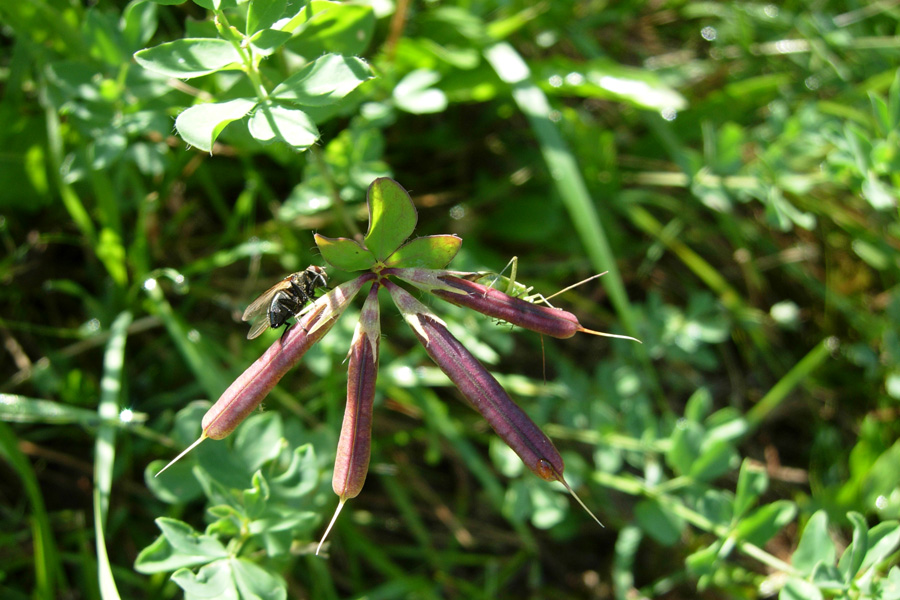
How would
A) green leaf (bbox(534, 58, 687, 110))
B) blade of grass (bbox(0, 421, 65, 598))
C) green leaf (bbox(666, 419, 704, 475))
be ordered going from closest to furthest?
blade of grass (bbox(0, 421, 65, 598)) → green leaf (bbox(666, 419, 704, 475)) → green leaf (bbox(534, 58, 687, 110))

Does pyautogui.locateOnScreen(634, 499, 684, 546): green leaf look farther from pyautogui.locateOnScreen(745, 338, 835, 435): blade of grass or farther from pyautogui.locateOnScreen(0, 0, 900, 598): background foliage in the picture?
pyautogui.locateOnScreen(745, 338, 835, 435): blade of grass

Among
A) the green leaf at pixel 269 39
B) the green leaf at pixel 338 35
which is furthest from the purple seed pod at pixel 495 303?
the green leaf at pixel 338 35

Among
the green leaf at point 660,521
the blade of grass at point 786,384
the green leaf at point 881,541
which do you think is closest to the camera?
the green leaf at point 881,541

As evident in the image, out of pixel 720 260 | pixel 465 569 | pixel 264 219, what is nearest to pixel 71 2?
pixel 264 219

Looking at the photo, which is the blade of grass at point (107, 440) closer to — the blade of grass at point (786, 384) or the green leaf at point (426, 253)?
the green leaf at point (426, 253)

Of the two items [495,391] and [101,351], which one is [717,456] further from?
[101,351]

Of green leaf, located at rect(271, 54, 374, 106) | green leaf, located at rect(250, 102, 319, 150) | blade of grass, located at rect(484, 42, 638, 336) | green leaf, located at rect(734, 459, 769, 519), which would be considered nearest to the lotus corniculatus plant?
green leaf, located at rect(250, 102, 319, 150)

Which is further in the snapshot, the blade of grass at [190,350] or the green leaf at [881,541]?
the blade of grass at [190,350]
